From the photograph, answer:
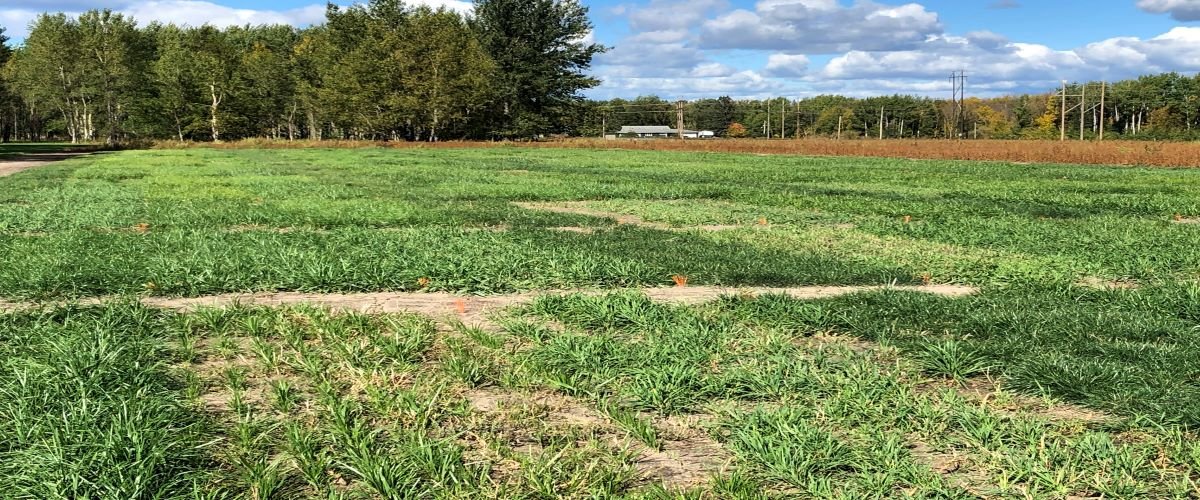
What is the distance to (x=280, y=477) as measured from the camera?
245 centimetres

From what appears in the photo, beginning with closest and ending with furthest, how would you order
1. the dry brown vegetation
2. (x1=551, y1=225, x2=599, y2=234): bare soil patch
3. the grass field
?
the grass field
(x1=551, y1=225, x2=599, y2=234): bare soil patch
the dry brown vegetation

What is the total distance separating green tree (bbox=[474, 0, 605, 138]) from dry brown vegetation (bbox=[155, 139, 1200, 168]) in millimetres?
17379

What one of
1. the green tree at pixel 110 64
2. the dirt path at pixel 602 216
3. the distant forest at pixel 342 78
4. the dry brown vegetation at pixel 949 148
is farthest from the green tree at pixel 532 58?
the dirt path at pixel 602 216

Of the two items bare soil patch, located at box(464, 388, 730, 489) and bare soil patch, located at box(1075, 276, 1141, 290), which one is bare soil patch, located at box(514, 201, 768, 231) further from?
bare soil patch, located at box(464, 388, 730, 489)

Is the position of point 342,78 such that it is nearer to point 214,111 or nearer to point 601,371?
point 214,111

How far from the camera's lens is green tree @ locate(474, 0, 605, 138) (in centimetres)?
7144

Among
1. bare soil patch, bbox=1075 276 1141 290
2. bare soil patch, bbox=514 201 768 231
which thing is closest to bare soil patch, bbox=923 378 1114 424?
bare soil patch, bbox=1075 276 1141 290

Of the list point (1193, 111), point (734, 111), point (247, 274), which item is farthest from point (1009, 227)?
point (734, 111)

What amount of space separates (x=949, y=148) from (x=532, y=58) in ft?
140

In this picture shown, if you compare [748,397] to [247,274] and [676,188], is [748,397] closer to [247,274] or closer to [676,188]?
[247,274]

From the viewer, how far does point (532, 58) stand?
72062mm

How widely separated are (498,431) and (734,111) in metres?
158

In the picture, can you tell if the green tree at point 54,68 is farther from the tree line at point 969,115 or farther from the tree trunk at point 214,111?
the tree line at point 969,115

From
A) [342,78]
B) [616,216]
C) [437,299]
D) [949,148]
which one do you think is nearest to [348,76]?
[342,78]
